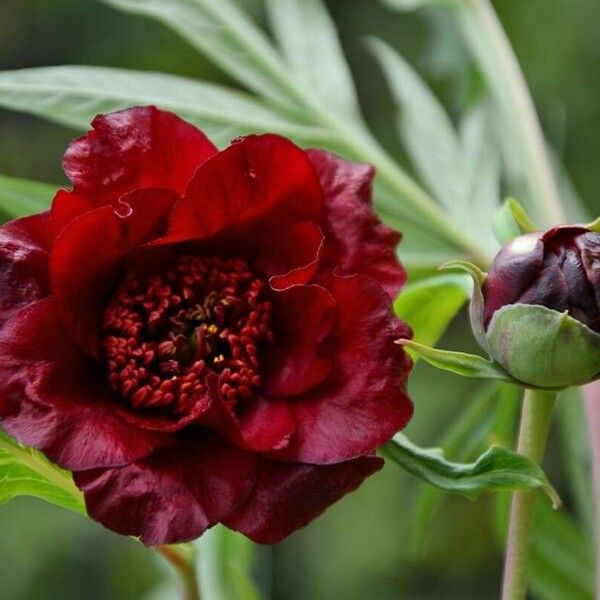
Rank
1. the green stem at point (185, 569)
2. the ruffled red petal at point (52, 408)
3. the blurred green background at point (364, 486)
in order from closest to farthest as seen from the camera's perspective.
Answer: the ruffled red petal at point (52, 408), the green stem at point (185, 569), the blurred green background at point (364, 486)

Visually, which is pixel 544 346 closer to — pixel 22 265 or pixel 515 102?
pixel 22 265

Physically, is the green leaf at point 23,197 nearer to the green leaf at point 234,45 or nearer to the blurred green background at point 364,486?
the green leaf at point 234,45

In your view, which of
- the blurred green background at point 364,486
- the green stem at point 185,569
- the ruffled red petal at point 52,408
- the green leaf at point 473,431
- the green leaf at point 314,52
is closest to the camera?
the ruffled red petal at point 52,408

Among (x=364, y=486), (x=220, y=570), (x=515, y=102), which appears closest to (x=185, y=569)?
(x=220, y=570)

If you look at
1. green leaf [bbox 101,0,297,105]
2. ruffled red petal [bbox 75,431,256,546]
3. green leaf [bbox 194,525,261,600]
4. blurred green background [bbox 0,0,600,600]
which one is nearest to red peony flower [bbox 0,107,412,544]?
ruffled red petal [bbox 75,431,256,546]

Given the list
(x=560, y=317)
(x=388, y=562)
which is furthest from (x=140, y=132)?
(x=388, y=562)

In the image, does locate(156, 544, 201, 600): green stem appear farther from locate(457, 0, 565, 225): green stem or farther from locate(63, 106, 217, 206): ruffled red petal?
locate(457, 0, 565, 225): green stem

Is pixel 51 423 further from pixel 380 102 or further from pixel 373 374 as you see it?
pixel 380 102

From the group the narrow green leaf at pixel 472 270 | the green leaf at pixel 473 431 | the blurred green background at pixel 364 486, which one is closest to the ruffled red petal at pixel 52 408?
the narrow green leaf at pixel 472 270
